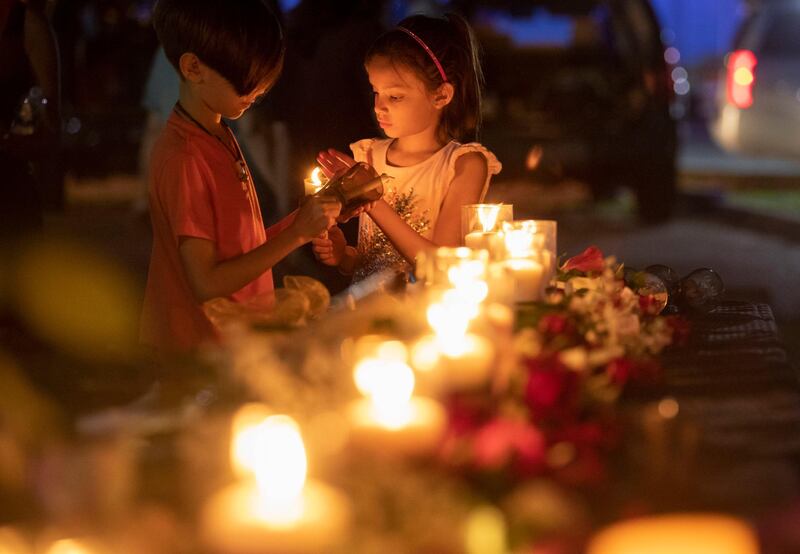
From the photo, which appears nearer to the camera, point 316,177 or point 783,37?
point 316,177

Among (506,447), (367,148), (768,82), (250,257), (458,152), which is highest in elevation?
(768,82)

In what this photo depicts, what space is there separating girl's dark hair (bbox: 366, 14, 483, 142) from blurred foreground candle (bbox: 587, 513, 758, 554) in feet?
7.47

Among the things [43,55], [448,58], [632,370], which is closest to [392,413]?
[632,370]

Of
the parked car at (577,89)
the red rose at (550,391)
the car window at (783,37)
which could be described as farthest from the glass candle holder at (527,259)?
the car window at (783,37)

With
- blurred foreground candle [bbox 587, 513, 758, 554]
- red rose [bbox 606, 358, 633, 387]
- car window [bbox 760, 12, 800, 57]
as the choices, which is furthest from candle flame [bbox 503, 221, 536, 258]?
car window [bbox 760, 12, 800, 57]

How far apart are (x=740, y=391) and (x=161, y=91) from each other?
586 centimetres

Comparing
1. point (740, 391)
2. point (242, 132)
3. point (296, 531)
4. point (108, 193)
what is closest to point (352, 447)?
point (296, 531)

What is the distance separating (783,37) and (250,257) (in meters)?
12.4

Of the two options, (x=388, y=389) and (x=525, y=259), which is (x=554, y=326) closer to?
(x=525, y=259)

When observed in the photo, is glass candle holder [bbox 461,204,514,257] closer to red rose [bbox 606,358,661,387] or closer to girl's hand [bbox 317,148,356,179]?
girl's hand [bbox 317,148,356,179]

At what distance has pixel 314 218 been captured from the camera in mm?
3158

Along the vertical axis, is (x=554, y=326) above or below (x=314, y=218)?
below

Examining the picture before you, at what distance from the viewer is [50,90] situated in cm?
571

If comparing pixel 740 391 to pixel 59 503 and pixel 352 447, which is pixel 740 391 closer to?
pixel 352 447
